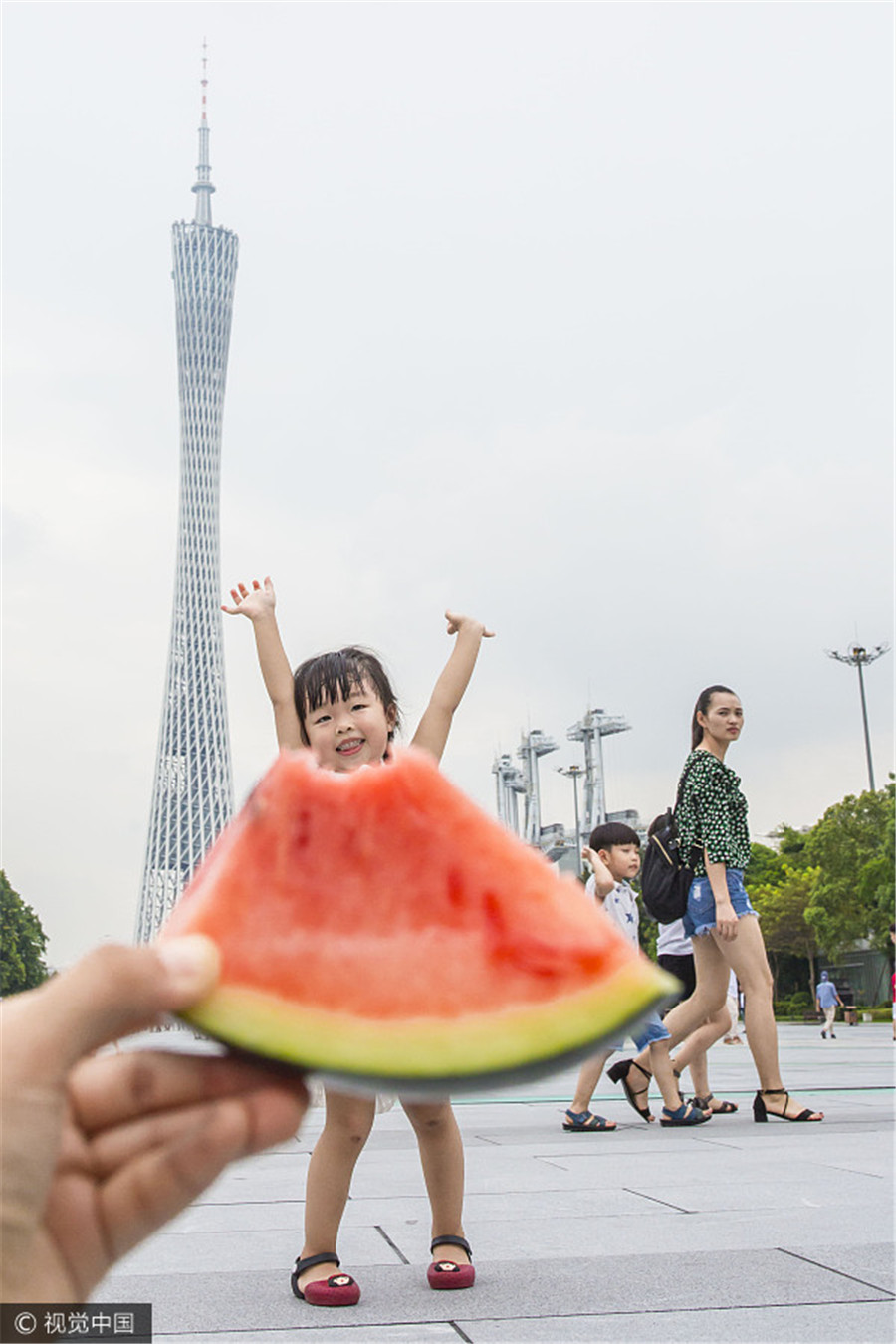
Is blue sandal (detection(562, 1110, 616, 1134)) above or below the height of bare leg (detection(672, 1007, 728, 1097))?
below

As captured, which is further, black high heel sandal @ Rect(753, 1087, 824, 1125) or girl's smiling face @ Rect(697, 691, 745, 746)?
black high heel sandal @ Rect(753, 1087, 824, 1125)

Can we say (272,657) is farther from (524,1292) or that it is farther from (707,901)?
(707,901)

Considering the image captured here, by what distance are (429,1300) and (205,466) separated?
61238mm

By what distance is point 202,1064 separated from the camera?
827 mm

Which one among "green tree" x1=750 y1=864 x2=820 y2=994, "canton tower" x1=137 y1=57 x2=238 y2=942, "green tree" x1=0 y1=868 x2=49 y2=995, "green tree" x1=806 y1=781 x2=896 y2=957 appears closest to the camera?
"green tree" x1=806 y1=781 x2=896 y2=957

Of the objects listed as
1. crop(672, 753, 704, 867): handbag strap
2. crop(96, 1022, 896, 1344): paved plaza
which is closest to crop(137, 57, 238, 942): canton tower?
crop(672, 753, 704, 867): handbag strap

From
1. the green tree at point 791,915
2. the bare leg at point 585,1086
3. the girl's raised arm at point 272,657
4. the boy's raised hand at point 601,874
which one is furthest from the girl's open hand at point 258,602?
the green tree at point 791,915

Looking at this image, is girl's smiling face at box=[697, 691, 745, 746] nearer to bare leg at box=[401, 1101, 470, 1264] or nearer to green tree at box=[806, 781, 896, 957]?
bare leg at box=[401, 1101, 470, 1264]

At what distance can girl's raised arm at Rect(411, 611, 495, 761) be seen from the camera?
2.53m

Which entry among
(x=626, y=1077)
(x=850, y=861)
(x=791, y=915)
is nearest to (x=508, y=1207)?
(x=626, y=1077)

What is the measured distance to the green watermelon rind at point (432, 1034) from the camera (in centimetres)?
80

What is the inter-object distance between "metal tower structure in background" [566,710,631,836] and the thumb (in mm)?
54854

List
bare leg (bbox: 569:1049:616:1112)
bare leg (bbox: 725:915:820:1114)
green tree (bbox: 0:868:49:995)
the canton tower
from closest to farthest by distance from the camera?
bare leg (bbox: 725:915:820:1114) → bare leg (bbox: 569:1049:616:1112) → green tree (bbox: 0:868:49:995) → the canton tower

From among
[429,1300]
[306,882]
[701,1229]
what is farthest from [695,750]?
→ [306,882]
